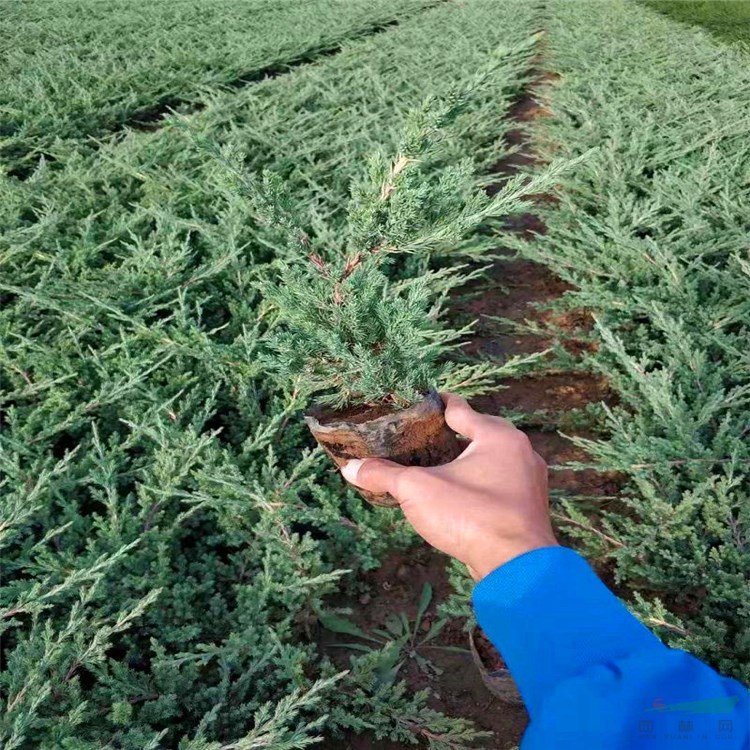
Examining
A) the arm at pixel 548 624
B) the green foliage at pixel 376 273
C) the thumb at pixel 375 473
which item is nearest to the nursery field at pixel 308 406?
the green foliage at pixel 376 273

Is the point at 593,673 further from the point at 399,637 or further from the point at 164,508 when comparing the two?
the point at 164,508

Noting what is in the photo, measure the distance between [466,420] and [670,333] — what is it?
1.46 metres

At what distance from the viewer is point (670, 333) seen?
2.54 meters

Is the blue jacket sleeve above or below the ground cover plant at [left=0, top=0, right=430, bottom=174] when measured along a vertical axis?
above

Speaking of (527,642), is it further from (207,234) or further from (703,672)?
(207,234)

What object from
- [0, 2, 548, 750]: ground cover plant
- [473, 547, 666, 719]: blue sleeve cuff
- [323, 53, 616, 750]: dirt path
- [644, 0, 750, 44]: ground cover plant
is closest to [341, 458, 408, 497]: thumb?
[473, 547, 666, 719]: blue sleeve cuff

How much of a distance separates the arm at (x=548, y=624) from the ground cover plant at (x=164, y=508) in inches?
21.0

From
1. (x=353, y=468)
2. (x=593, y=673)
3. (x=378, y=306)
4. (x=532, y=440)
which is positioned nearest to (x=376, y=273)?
(x=378, y=306)

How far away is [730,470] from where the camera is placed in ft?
6.19

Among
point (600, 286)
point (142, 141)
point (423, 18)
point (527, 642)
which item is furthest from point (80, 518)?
point (423, 18)

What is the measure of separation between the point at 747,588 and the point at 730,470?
378 millimetres

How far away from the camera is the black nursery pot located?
4.94ft

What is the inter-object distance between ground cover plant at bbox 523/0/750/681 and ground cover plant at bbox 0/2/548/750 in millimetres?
771

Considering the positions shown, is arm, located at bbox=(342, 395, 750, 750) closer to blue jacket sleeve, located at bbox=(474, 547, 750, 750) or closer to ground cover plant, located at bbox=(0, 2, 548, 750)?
blue jacket sleeve, located at bbox=(474, 547, 750, 750)
